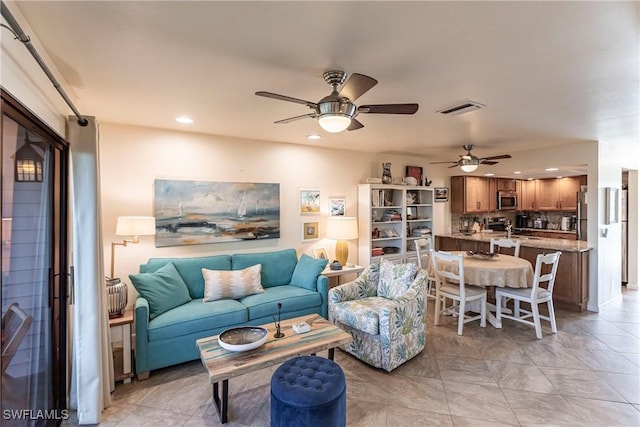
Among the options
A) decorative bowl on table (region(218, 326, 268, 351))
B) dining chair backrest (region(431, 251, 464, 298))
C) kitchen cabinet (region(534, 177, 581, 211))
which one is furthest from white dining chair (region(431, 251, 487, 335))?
kitchen cabinet (region(534, 177, 581, 211))

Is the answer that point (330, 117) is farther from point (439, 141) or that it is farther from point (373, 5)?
point (439, 141)

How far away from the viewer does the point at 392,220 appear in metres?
5.52

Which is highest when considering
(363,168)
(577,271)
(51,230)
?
(363,168)

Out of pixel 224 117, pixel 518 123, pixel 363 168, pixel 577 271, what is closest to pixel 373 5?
pixel 224 117

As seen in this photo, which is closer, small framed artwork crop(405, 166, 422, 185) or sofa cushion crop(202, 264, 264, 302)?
sofa cushion crop(202, 264, 264, 302)

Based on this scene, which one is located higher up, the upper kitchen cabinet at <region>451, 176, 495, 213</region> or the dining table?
the upper kitchen cabinet at <region>451, 176, 495, 213</region>

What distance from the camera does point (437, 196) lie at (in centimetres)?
634

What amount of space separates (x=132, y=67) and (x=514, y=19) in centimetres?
230

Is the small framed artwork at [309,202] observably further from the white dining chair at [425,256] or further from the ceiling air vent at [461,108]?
the ceiling air vent at [461,108]

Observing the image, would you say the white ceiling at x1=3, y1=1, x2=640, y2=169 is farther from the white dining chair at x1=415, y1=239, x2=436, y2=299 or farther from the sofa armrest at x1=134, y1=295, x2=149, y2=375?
the white dining chair at x1=415, y1=239, x2=436, y2=299

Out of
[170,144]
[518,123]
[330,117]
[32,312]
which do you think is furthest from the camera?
[170,144]

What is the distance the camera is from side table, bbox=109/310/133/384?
9.00 ft

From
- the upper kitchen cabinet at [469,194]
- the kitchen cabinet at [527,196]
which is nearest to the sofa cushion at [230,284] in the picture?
the upper kitchen cabinet at [469,194]

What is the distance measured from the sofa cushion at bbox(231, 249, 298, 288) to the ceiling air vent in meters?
2.53
